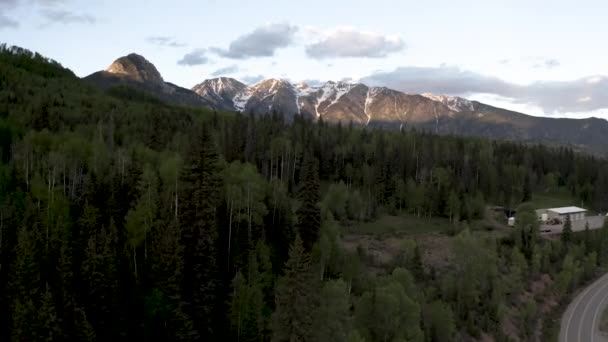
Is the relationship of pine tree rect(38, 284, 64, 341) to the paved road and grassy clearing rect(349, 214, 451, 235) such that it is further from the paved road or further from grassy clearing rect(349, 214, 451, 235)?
grassy clearing rect(349, 214, 451, 235)

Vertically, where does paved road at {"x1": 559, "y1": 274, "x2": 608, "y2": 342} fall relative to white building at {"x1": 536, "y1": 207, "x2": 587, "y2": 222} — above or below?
below

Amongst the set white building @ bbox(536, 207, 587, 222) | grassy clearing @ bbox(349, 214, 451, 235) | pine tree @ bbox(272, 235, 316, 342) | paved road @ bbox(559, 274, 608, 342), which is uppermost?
pine tree @ bbox(272, 235, 316, 342)

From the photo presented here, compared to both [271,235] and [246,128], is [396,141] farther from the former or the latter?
[271,235]

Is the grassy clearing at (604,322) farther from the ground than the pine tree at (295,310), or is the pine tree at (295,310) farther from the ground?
the pine tree at (295,310)

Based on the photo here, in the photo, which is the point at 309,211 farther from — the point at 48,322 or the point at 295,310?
the point at 48,322

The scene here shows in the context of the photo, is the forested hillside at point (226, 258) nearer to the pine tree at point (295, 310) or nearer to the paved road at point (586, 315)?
the pine tree at point (295, 310)

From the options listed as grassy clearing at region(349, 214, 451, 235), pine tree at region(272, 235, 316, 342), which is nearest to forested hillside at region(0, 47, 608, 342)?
pine tree at region(272, 235, 316, 342)

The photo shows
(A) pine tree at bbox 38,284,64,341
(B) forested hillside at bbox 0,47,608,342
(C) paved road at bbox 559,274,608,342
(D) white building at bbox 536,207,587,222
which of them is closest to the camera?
(A) pine tree at bbox 38,284,64,341

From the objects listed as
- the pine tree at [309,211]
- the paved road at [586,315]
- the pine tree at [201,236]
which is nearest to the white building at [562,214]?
the paved road at [586,315]

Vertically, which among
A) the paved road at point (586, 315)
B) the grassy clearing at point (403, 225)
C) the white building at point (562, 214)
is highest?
the white building at point (562, 214)
